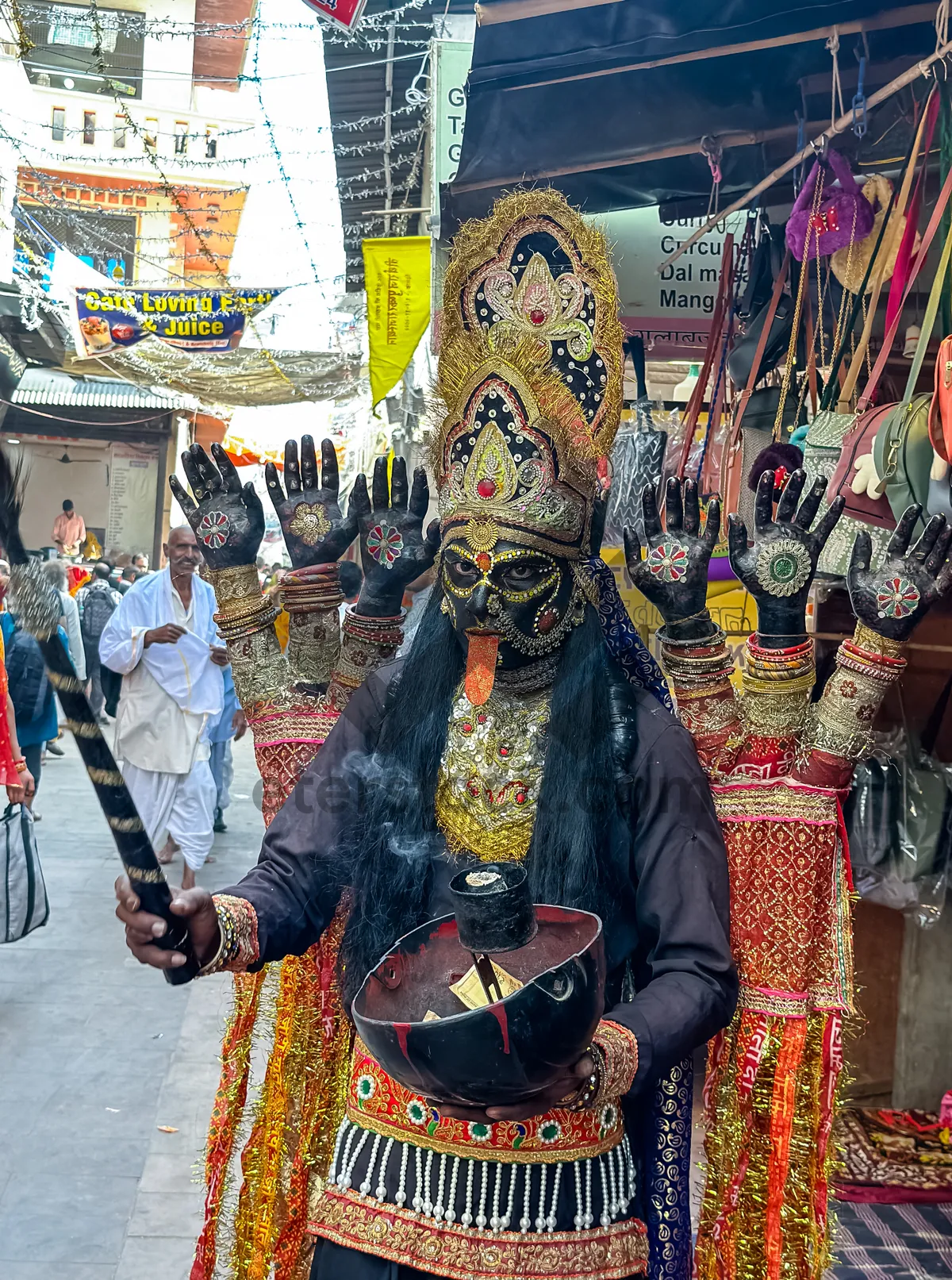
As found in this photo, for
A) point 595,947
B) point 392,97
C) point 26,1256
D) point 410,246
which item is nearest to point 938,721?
point 595,947

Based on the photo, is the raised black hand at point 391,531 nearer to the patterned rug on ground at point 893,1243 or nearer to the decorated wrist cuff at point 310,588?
the decorated wrist cuff at point 310,588

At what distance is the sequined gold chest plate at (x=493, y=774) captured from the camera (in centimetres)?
210

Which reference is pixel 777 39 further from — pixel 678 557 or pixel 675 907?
pixel 675 907

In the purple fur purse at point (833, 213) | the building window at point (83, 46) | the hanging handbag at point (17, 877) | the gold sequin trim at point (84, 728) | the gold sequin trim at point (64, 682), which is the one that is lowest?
the hanging handbag at point (17, 877)

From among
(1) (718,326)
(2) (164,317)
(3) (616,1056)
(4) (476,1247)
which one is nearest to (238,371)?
(2) (164,317)

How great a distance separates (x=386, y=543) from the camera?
2439mm

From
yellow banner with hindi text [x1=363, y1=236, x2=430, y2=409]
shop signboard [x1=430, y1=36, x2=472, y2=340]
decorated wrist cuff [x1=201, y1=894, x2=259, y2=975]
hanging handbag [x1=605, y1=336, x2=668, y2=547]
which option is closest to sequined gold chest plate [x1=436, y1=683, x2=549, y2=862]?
decorated wrist cuff [x1=201, y1=894, x2=259, y2=975]

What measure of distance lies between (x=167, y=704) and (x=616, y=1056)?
5636mm

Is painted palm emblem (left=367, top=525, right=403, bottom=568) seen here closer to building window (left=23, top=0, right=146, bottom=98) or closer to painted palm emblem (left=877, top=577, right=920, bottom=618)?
painted palm emblem (left=877, top=577, right=920, bottom=618)

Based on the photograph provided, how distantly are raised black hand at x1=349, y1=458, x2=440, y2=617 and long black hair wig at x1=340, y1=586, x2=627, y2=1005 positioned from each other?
200mm

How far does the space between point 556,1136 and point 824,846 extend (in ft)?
2.44

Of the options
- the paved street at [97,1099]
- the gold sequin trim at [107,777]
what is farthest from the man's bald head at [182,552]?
the gold sequin trim at [107,777]

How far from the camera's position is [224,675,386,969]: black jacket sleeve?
2066 mm

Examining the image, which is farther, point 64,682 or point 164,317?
point 164,317
